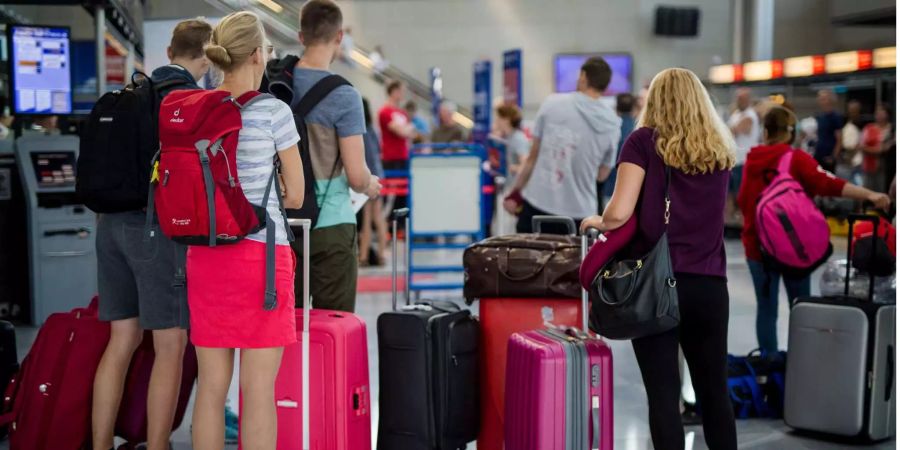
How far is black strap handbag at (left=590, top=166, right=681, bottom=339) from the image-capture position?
3.16 metres

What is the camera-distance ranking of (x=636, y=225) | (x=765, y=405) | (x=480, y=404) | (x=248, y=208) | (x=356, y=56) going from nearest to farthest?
(x=248, y=208) < (x=636, y=225) < (x=480, y=404) < (x=765, y=405) < (x=356, y=56)

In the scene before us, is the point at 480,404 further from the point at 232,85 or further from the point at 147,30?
the point at 147,30

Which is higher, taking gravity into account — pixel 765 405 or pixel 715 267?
pixel 715 267

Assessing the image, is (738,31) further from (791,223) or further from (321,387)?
(321,387)

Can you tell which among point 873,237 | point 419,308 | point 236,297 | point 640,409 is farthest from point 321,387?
point 873,237

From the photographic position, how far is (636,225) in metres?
3.27

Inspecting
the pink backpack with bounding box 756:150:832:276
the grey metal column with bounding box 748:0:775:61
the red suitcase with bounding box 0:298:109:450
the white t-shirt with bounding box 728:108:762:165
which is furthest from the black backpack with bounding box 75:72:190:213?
A: the grey metal column with bounding box 748:0:775:61

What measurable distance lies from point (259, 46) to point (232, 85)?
0.42ft

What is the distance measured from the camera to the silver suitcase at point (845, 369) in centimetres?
434

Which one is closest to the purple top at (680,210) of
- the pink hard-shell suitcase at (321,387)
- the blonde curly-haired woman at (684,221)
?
the blonde curly-haired woman at (684,221)

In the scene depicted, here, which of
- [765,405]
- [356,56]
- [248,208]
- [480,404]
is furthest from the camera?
[356,56]

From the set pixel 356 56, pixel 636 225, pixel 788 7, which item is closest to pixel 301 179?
pixel 636 225

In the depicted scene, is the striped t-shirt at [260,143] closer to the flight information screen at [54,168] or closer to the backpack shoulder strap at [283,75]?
the backpack shoulder strap at [283,75]

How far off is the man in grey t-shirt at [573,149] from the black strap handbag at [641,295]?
79.5 inches
